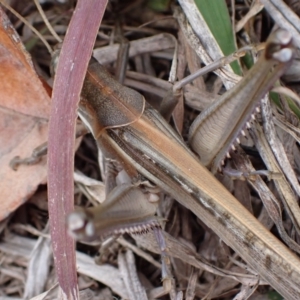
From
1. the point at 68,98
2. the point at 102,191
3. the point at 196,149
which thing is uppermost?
the point at 68,98

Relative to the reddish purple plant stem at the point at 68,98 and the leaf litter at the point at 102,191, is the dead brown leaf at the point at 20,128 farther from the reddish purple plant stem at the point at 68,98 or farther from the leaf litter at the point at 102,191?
the reddish purple plant stem at the point at 68,98

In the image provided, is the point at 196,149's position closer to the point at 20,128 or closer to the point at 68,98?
the point at 68,98

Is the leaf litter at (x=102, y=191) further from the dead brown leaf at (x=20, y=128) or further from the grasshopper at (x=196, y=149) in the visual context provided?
the grasshopper at (x=196, y=149)

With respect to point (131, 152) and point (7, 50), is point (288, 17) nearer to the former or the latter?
point (131, 152)

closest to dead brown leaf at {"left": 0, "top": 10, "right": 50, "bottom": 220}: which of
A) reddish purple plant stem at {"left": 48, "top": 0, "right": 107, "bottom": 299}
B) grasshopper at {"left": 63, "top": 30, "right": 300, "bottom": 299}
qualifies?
grasshopper at {"left": 63, "top": 30, "right": 300, "bottom": 299}

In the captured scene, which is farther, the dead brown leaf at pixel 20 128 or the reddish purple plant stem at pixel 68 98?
the dead brown leaf at pixel 20 128

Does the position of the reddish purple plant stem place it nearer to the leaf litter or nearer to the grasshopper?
the grasshopper

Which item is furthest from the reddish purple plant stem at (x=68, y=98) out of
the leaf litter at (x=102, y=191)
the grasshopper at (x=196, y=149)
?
the leaf litter at (x=102, y=191)

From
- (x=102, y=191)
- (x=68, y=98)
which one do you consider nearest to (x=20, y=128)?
(x=102, y=191)
